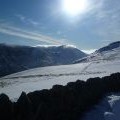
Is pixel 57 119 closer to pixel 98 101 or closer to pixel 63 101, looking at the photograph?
pixel 63 101

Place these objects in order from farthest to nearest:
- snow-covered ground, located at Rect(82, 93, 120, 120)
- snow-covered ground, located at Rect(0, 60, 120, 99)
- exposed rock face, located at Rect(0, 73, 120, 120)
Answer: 1. snow-covered ground, located at Rect(0, 60, 120, 99)
2. snow-covered ground, located at Rect(82, 93, 120, 120)
3. exposed rock face, located at Rect(0, 73, 120, 120)

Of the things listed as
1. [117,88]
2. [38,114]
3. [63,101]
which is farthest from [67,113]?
[117,88]

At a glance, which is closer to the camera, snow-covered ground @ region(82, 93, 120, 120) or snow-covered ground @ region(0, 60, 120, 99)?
snow-covered ground @ region(82, 93, 120, 120)

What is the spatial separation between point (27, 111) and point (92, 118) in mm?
4525

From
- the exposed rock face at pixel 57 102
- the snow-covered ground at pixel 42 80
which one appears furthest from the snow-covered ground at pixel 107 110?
the snow-covered ground at pixel 42 80

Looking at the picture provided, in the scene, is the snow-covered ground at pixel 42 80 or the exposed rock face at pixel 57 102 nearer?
the exposed rock face at pixel 57 102

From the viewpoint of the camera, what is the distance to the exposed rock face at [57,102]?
14133 millimetres

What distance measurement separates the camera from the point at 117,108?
1856 centimetres

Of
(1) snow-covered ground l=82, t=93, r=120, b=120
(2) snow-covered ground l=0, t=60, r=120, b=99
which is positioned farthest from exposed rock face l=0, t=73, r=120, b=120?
(2) snow-covered ground l=0, t=60, r=120, b=99

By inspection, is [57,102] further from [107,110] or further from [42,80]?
[42,80]

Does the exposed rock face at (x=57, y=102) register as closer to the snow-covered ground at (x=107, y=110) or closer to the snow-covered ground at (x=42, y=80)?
the snow-covered ground at (x=107, y=110)

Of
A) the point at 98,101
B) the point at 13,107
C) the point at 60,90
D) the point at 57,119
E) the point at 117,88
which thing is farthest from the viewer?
the point at 117,88

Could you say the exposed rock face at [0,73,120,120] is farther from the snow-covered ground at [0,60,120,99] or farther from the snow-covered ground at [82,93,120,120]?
the snow-covered ground at [0,60,120,99]

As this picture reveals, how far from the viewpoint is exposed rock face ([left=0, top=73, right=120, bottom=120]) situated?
14133 millimetres
